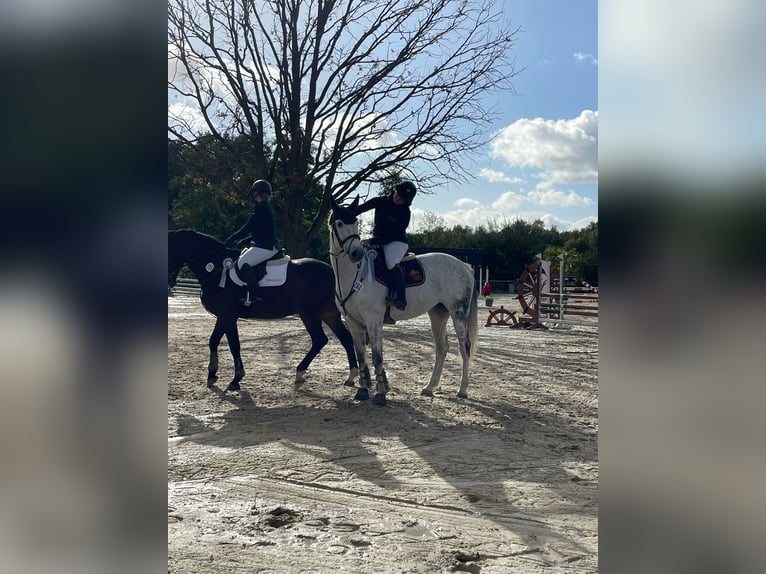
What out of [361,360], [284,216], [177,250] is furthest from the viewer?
[284,216]

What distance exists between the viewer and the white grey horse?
6145 mm

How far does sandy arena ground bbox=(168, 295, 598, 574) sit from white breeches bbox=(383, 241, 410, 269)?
1.59 meters

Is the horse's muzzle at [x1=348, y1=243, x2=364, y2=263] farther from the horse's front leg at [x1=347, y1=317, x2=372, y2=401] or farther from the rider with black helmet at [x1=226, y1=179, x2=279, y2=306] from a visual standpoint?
the rider with black helmet at [x1=226, y1=179, x2=279, y2=306]

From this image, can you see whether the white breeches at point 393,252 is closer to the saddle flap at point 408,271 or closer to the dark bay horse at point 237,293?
the saddle flap at point 408,271

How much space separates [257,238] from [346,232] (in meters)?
1.37

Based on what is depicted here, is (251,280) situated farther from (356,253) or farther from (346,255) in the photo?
(356,253)

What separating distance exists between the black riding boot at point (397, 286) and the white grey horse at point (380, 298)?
123mm

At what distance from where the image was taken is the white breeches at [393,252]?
631cm

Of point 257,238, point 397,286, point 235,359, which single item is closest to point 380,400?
point 397,286

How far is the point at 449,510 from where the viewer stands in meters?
3.24

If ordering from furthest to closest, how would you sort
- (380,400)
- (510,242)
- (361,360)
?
1. (510,242)
2. (361,360)
3. (380,400)

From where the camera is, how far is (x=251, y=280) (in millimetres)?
6711
